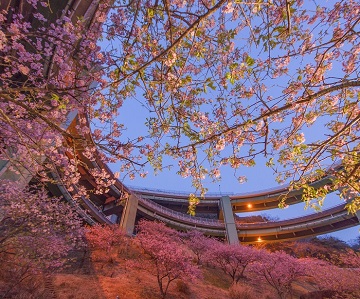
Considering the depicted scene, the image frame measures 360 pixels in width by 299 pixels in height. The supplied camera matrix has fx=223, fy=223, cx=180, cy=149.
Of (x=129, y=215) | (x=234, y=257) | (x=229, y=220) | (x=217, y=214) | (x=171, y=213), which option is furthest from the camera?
(x=217, y=214)

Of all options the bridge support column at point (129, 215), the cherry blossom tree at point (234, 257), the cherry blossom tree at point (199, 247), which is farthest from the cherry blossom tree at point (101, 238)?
the cherry blossom tree at point (234, 257)

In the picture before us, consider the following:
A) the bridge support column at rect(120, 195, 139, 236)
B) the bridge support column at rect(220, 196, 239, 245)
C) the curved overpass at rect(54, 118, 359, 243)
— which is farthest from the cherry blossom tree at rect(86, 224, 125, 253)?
the bridge support column at rect(220, 196, 239, 245)

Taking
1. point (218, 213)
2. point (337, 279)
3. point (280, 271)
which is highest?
point (218, 213)

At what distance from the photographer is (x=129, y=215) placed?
2297 cm

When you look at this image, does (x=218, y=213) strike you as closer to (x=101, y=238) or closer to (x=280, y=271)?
(x=280, y=271)

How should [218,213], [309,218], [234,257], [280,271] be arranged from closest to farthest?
[280,271] < [234,257] < [309,218] < [218,213]

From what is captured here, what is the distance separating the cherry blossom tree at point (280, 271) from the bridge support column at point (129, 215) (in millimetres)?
12250

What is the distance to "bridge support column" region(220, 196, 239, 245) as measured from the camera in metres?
27.5

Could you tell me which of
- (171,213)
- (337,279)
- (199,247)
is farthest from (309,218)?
(171,213)

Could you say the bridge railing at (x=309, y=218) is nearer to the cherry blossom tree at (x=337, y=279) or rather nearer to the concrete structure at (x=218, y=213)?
the concrete structure at (x=218, y=213)

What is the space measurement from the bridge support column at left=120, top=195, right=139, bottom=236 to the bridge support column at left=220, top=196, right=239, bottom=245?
12207 millimetres

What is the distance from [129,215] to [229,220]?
1351 cm

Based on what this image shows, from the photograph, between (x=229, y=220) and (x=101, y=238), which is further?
(x=229, y=220)

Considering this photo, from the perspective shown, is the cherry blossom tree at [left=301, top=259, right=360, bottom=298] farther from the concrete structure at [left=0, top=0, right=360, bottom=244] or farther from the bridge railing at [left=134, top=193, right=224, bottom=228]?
the bridge railing at [left=134, top=193, right=224, bottom=228]
